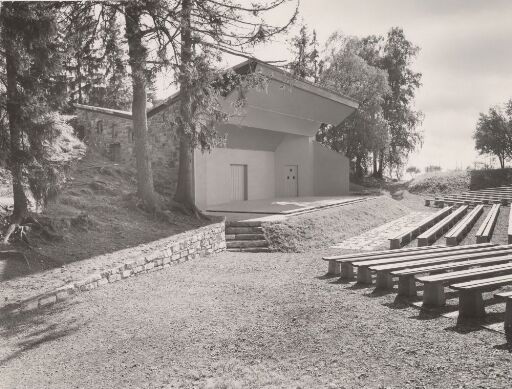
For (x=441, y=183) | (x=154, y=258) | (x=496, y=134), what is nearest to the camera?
(x=154, y=258)

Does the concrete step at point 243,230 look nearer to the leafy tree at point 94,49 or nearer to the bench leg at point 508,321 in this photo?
the leafy tree at point 94,49

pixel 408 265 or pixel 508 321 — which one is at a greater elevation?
pixel 408 265

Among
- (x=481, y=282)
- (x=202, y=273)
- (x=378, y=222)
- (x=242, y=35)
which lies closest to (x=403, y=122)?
(x=378, y=222)

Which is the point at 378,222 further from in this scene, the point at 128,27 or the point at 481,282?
the point at 481,282

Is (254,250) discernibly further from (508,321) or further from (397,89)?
(397,89)

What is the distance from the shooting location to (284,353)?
425 cm

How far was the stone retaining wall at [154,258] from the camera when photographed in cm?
666

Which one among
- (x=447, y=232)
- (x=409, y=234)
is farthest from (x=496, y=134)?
(x=409, y=234)

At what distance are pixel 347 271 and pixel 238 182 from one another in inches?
591

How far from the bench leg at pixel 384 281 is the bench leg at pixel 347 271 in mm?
954

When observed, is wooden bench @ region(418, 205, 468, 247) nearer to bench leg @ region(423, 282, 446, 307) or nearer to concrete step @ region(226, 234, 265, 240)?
concrete step @ region(226, 234, 265, 240)

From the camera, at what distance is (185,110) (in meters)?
11.9

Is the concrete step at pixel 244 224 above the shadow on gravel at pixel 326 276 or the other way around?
above

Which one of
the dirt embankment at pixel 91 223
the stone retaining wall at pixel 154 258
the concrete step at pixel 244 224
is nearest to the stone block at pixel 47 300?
the stone retaining wall at pixel 154 258
